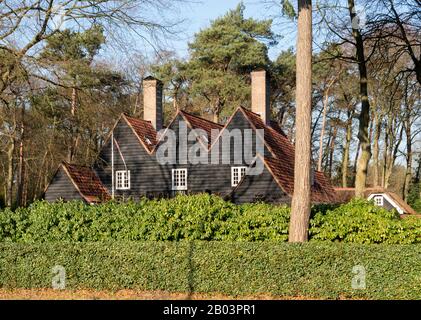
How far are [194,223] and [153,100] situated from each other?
22.6 meters

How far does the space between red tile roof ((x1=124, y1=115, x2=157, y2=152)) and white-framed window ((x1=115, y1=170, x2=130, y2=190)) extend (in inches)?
85.3

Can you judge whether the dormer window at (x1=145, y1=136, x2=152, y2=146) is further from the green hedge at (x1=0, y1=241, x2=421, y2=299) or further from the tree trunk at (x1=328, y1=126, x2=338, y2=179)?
the green hedge at (x1=0, y1=241, x2=421, y2=299)

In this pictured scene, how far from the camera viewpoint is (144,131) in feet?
126

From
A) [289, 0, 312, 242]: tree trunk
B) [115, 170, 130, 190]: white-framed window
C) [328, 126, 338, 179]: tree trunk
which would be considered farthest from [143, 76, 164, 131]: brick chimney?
[289, 0, 312, 242]: tree trunk

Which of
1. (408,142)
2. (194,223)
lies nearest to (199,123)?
(408,142)

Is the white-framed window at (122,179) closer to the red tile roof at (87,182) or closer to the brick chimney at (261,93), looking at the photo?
the red tile roof at (87,182)

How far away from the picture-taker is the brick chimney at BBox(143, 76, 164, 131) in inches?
1442

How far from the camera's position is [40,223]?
1681 cm

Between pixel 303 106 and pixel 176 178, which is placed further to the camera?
pixel 176 178

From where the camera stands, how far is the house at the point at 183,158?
109ft

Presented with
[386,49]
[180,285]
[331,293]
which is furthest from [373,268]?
[386,49]

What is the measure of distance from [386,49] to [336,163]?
37133 mm

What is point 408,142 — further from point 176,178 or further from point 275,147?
point 176,178

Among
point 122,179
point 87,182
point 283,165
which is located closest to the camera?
point 283,165
